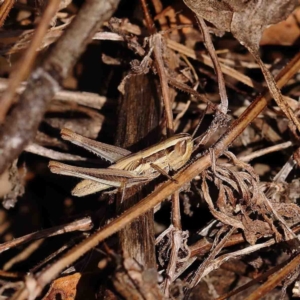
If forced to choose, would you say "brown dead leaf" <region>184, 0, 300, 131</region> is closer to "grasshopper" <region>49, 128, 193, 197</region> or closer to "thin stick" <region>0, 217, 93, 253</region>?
"grasshopper" <region>49, 128, 193, 197</region>

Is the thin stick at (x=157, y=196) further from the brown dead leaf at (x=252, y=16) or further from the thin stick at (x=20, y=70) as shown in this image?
the thin stick at (x=20, y=70)

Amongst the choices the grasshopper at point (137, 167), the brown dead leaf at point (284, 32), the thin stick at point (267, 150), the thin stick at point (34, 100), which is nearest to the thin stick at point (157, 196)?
the grasshopper at point (137, 167)

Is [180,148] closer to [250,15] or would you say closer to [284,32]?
[250,15]

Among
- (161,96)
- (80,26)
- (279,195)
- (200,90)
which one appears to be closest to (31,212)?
(161,96)

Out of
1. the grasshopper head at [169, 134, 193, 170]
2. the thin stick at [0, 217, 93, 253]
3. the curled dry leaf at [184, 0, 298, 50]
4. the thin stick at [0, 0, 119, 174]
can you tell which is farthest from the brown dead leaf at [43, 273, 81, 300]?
the curled dry leaf at [184, 0, 298, 50]

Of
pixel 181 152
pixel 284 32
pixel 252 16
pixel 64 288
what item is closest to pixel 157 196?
pixel 181 152

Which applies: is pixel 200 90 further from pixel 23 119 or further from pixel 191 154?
pixel 23 119
